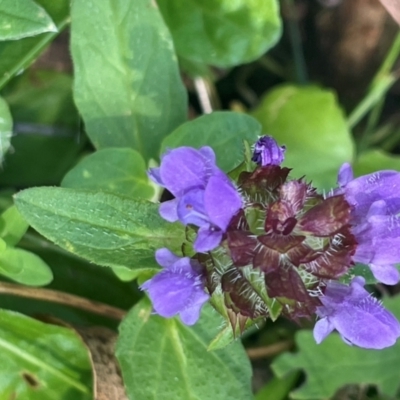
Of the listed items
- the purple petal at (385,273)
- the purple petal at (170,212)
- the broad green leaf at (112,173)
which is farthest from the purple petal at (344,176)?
the broad green leaf at (112,173)

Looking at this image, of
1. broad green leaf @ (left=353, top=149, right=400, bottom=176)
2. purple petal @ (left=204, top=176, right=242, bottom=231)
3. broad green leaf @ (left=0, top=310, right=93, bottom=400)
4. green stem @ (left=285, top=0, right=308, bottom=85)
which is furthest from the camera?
green stem @ (left=285, top=0, right=308, bottom=85)

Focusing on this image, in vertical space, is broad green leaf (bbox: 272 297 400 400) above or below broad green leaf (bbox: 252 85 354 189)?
below

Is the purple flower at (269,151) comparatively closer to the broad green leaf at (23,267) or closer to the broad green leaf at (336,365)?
the broad green leaf at (23,267)

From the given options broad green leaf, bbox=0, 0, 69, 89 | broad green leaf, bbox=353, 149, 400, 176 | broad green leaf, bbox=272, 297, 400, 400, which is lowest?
broad green leaf, bbox=272, 297, 400, 400

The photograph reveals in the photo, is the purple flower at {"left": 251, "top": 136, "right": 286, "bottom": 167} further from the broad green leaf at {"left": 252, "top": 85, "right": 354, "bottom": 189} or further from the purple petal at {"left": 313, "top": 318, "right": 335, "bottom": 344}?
the broad green leaf at {"left": 252, "top": 85, "right": 354, "bottom": 189}

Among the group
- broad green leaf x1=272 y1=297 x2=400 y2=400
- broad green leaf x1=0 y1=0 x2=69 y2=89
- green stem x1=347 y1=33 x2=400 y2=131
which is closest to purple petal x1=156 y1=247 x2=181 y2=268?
broad green leaf x1=0 y1=0 x2=69 y2=89

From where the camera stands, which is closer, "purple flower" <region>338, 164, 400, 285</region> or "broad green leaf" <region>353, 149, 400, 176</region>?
"purple flower" <region>338, 164, 400, 285</region>

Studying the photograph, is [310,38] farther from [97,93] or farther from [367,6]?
[97,93]
